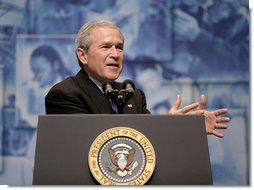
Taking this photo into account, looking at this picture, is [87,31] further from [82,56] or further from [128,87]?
[128,87]

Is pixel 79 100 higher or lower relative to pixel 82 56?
lower

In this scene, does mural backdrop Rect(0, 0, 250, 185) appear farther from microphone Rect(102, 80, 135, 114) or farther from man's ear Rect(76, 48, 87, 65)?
microphone Rect(102, 80, 135, 114)

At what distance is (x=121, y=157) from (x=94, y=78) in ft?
2.97

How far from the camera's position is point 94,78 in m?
2.53

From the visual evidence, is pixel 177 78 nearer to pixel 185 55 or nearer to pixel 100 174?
pixel 185 55

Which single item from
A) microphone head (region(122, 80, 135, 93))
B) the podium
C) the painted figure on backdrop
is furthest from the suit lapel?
the painted figure on backdrop

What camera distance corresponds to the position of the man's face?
8.05 ft

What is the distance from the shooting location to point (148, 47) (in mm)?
4363

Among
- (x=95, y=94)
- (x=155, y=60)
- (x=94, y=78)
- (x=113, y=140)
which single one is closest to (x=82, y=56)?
(x=94, y=78)

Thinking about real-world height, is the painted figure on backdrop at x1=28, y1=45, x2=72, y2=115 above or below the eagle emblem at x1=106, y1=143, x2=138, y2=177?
above

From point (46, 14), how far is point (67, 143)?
2797 mm

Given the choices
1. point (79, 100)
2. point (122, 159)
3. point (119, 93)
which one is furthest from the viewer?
point (79, 100)

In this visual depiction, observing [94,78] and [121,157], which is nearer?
[121,157]

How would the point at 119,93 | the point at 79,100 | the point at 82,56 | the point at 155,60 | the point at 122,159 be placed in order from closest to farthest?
the point at 122,159 → the point at 119,93 → the point at 79,100 → the point at 82,56 → the point at 155,60
